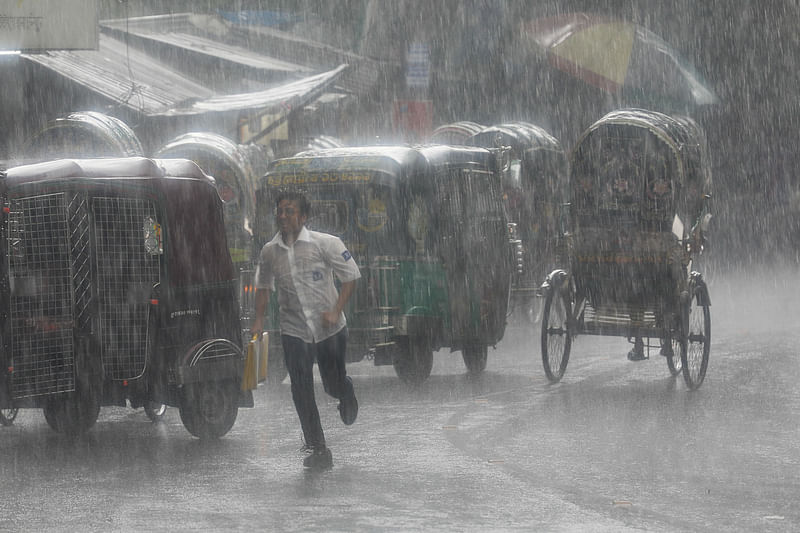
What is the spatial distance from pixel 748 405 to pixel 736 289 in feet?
44.7

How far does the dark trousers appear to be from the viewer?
8984 millimetres

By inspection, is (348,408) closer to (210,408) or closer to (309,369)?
(309,369)

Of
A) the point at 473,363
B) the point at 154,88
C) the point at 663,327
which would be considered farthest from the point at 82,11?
the point at 663,327

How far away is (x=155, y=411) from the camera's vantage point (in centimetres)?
1130

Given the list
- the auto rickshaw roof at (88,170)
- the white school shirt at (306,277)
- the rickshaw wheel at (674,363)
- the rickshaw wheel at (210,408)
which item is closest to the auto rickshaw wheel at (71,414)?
the rickshaw wheel at (210,408)

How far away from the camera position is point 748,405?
11.9 m

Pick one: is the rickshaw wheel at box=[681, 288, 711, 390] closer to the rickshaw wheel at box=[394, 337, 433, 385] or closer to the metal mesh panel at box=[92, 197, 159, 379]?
the rickshaw wheel at box=[394, 337, 433, 385]

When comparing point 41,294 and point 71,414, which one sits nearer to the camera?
point 41,294

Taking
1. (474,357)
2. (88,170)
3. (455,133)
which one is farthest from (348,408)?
(455,133)

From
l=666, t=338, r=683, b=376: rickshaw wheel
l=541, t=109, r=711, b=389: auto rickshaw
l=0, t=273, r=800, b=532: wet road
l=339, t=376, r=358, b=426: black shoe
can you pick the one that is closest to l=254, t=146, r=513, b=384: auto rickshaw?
l=0, t=273, r=800, b=532: wet road

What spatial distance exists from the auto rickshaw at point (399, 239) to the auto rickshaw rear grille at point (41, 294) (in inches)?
153

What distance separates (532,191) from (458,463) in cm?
1411

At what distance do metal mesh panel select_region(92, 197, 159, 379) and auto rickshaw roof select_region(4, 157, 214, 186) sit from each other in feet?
0.67

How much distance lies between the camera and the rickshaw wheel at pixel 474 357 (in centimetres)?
1432
